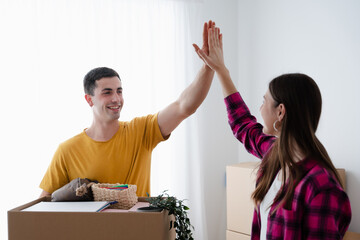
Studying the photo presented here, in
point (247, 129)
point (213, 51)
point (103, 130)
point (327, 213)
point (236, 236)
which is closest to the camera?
point (327, 213)

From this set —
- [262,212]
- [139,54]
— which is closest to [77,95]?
[139,54]

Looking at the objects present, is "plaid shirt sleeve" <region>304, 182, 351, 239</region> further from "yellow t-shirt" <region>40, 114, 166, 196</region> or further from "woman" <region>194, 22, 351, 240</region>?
"yellow t-shirt" <region>40, 114, 166, 196</region>

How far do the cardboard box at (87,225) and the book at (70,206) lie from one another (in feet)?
0.07

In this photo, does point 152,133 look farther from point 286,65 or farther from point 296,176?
point 286,65

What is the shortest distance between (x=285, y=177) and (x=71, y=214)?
2.16 feet

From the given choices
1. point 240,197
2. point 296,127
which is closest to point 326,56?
point 240,197

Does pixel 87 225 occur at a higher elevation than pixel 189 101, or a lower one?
lower

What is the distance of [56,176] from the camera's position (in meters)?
1.70

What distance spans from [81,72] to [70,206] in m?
1.77

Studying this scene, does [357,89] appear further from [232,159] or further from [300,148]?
[300,148]

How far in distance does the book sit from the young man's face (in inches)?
26.4

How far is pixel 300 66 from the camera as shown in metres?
2.88

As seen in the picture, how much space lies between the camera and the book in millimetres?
1106

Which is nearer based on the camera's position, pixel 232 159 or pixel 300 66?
pixel 300 66
